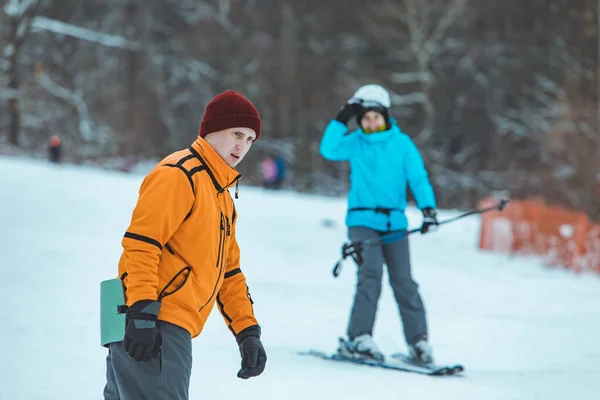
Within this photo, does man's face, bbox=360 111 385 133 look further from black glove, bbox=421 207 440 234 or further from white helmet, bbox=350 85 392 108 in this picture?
black glove, bbox=421 207 440 234

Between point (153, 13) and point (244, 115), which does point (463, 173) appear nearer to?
point (153, 13)

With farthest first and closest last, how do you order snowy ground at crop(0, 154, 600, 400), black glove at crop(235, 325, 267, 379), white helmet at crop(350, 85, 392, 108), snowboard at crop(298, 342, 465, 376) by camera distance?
white helmet at crop(350, 85, 392, 108), snowboard at crop(298, 342, 465, 376), snowy ground at crop(0, 154, 600, 400), black glove at crop(235, 325, 267, 379)

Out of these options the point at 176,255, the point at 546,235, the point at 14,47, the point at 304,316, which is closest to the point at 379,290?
the point at 304,316

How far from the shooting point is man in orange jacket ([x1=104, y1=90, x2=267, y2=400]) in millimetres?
2713

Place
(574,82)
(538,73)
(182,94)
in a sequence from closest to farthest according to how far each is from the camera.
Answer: (574,82) < (538,73) < (182,94)

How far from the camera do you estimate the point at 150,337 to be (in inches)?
106

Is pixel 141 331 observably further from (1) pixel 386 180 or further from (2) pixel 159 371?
(1) pixel 386 180

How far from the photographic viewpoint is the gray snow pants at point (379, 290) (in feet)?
17.3

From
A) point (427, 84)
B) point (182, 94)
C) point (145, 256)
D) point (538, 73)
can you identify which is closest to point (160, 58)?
point (182, 94)

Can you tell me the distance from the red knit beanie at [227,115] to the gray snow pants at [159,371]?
0.68 m

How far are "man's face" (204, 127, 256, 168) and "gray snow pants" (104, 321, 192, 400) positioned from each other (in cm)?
59

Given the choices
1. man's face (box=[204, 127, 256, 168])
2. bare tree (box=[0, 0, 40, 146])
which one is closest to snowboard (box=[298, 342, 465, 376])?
man's face (box=[204, 127, 256, 168])

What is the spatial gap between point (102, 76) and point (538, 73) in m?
17.7

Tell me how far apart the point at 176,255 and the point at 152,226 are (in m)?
0.16
